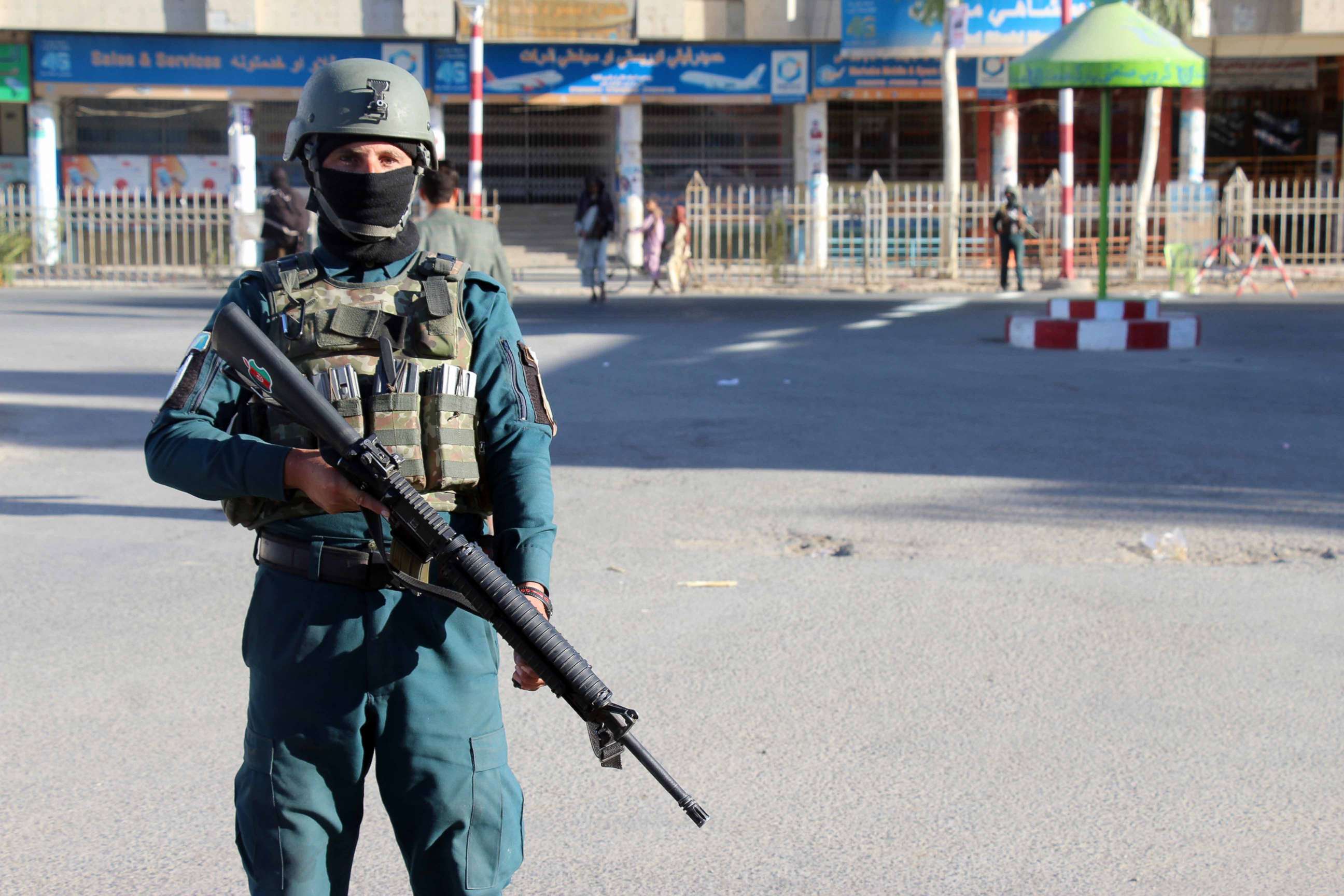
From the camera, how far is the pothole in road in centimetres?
654

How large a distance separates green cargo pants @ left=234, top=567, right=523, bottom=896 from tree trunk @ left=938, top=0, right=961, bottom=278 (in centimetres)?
2275

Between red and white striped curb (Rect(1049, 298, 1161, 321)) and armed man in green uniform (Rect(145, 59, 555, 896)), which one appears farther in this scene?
red and white striped curb (Rect(1049, 298, 1161, 321))

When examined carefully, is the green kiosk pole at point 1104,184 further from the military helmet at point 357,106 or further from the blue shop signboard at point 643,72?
the blue shop signboard at point 643,72

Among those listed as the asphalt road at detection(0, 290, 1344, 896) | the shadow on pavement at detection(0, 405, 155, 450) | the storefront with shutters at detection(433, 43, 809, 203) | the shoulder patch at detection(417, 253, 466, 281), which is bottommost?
the asphalt road at detection(0, 290, 1344, 896)

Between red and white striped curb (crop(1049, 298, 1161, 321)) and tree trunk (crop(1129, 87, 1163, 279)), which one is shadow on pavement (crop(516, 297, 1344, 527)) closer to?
red and white striped curb (crop(1049, 298, 1161, 321))

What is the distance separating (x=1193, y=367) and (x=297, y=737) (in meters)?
11.5

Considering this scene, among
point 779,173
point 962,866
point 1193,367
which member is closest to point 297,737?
point 962,866

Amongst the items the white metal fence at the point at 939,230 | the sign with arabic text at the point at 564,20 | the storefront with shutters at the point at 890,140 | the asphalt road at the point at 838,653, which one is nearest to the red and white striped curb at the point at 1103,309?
the asphalt road at the point at 838,653

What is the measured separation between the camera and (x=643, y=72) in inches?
1116

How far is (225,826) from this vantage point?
371 cm

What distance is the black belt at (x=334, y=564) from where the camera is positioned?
2414 mm

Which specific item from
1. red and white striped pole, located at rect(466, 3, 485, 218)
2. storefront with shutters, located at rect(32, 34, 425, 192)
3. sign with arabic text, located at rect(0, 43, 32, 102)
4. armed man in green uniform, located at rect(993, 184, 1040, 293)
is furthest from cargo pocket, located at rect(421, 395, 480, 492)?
sign with arabic text, located at rect(0, 43, 32, 102)

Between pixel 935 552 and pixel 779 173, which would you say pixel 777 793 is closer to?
pixel 935 552

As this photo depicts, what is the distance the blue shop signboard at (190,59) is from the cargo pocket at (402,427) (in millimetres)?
25696
